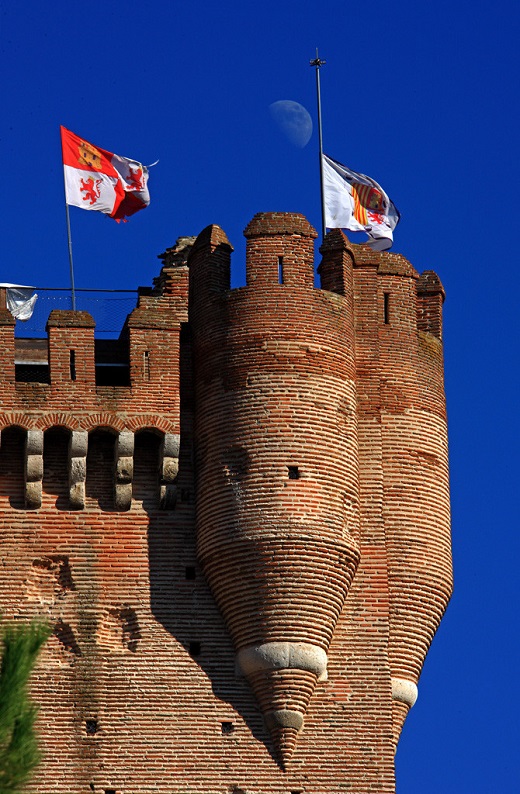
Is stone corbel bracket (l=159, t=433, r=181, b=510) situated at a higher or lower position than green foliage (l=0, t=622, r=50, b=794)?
higher

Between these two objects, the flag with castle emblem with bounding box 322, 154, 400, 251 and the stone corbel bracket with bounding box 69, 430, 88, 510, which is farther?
the flag with castle emblem with bounding box 322, 154, 400, 251

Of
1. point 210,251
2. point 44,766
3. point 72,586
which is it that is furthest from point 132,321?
point 44,766

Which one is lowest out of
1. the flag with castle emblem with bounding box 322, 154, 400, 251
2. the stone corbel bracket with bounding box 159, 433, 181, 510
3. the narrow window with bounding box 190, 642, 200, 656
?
the narrow window with bounding box 190, 642, 200, 656

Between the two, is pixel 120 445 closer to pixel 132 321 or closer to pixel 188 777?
pixel 132 321

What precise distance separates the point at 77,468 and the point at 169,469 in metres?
1.57

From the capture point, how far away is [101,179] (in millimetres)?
50688

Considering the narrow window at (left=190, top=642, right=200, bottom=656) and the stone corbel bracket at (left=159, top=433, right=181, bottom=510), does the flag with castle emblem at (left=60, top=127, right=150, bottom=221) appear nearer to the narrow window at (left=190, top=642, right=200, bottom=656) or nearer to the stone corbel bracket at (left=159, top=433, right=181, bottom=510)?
the stone corbel bracket at (left=159, top=433, right=181, bottom=510)

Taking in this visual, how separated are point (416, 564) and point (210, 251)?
6563mm

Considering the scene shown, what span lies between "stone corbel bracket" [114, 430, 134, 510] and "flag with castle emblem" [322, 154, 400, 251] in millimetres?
7916

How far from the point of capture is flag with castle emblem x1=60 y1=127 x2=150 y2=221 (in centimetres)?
5044

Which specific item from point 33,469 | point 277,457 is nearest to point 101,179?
point 33,469

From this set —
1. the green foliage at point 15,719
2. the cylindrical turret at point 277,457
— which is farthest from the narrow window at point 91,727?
the green foliage at point 15,719

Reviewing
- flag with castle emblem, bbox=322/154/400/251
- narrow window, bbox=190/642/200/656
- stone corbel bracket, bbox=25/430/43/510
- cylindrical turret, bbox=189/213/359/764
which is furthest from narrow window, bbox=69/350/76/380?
flag with castle emblem, bbox=322/154/400/251

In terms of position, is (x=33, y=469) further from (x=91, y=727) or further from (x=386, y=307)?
(x=386, y=307)
